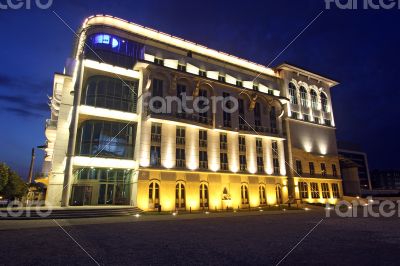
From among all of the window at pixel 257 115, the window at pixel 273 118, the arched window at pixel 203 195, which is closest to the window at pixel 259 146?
the window at pixel 257 115

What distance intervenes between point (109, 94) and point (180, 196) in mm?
15017

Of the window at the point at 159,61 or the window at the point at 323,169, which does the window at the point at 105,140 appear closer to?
the window at the point at 159,61

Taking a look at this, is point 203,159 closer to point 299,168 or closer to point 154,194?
point 154,194

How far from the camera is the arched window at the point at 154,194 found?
29328 mm

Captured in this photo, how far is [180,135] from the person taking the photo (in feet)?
109

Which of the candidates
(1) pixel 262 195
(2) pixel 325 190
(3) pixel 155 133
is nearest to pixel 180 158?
(3) pixel 155 133

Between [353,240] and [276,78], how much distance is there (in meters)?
40.4

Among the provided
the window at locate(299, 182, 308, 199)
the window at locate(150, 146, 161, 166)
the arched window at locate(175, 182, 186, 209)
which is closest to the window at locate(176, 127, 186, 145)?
the window at locate(150, 146, 161, 166)

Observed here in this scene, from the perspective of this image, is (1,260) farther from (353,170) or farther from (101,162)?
(353,170)

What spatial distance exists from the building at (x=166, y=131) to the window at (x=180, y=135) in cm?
13

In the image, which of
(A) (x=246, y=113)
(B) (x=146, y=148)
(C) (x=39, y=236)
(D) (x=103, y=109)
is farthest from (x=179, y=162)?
(C) (x=39, y=236)

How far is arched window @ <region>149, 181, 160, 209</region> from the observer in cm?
2933

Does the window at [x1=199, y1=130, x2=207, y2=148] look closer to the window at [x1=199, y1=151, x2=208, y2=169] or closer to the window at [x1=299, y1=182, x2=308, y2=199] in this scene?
the window at [x1=199, y1=151, x2=208, y2=169]

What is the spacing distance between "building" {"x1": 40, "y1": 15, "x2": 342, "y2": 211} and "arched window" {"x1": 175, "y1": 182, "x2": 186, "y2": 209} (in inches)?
4.8
